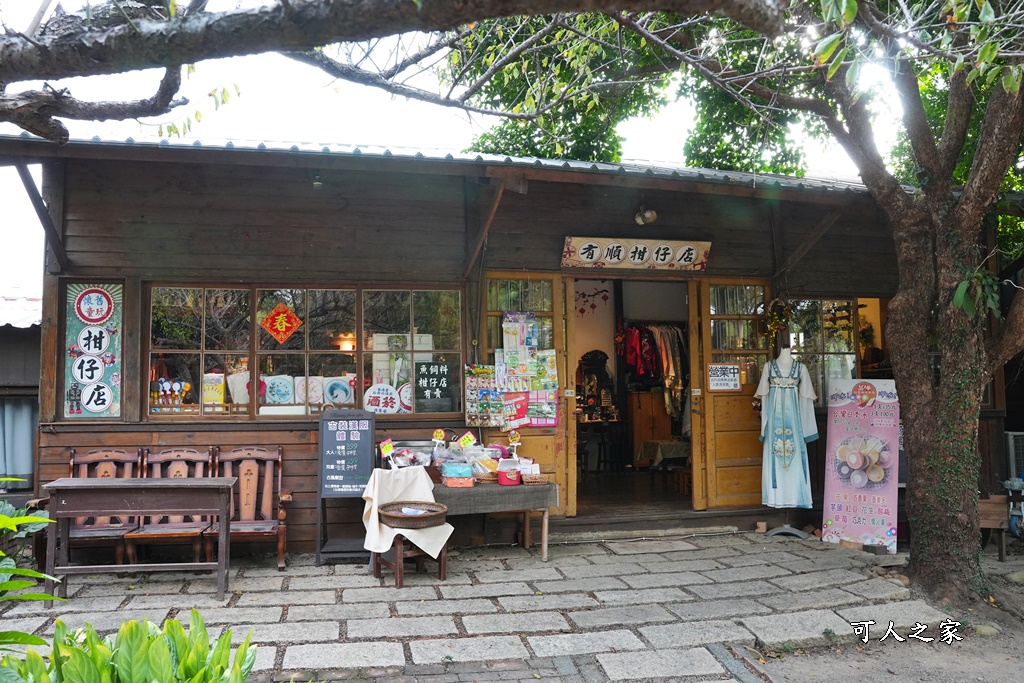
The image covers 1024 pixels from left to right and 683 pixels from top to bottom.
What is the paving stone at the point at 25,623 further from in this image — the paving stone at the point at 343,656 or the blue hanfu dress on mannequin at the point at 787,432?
the blue hanfu dress on mannequin at the point at 787,432

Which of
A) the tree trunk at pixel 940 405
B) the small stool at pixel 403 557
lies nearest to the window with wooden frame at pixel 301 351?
the small stool at pixel 403 557

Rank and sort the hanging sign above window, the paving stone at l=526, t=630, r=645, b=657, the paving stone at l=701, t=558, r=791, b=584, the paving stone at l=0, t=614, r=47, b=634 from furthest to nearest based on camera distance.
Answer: the hanging sign above window
the paving stone at l=701, t=558, r=791, b=584
the paving stone at l=0, t=614, r=47, b=634
the paving stone at l=526, t=630, r=645, b=657

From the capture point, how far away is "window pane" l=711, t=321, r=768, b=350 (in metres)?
8.20

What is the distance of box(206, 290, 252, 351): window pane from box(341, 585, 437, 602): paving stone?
2697mm

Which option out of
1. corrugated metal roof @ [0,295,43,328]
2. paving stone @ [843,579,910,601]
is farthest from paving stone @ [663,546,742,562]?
corrugated metal roof @ [0,295,43,328]

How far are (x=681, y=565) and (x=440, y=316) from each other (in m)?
3.33

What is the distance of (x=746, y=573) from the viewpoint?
6.38 m

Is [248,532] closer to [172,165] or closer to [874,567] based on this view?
[172,165]

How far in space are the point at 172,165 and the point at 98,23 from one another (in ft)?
15.2

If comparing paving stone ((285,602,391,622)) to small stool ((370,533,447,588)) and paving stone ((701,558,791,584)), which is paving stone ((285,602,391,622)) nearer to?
small stool ((370,533,447,588))

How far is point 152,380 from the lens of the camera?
691 cm

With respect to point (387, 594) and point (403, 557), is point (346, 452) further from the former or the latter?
point (387, 594)

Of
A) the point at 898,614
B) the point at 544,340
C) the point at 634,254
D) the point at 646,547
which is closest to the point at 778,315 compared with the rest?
the point at 634,254

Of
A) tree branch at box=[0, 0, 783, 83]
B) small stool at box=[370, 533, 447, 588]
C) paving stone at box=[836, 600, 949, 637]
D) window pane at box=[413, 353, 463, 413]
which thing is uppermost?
tree branch at box=[0, 0, 783, 83]
